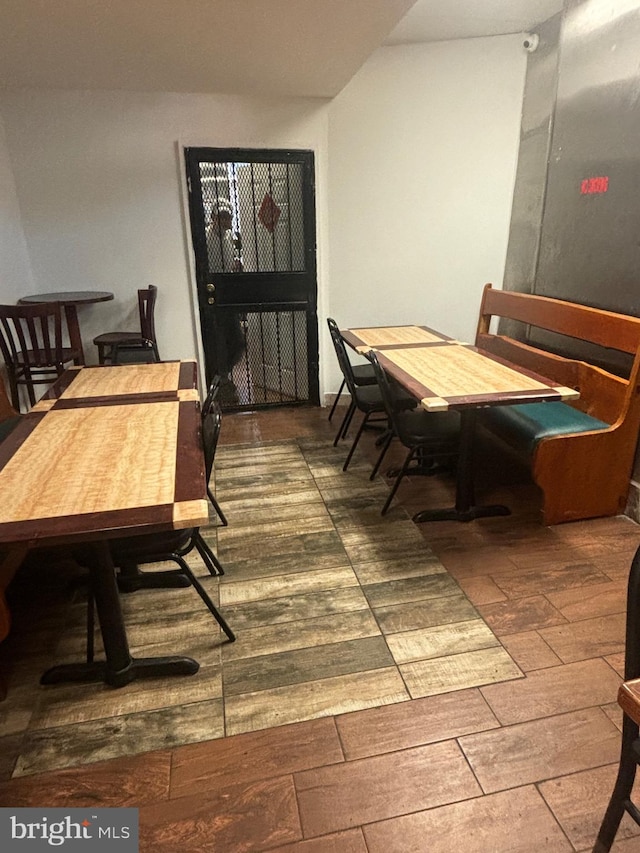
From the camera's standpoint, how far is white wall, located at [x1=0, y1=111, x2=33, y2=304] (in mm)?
3541

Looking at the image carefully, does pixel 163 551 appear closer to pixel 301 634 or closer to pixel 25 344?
pixel 301 634

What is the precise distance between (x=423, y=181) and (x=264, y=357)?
1.90 m

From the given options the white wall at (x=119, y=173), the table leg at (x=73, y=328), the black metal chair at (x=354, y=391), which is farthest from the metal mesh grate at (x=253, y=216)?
the black metal chair at (x=354, y=391)

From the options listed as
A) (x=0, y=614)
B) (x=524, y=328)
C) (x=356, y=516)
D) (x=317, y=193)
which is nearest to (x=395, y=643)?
(x=356, y=516)

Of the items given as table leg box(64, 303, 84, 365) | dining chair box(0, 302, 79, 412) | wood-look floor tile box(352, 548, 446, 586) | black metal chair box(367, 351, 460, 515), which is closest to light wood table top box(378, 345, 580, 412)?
black metal chair box(367, 351, 460, 515)

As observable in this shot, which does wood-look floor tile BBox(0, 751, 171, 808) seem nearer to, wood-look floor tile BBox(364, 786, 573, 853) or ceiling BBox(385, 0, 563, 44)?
wood-look floor tile BBox(364, 786, 573, 853)

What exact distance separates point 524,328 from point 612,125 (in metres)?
1.34

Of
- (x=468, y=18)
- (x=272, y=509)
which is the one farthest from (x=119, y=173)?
(x=272, y=509)

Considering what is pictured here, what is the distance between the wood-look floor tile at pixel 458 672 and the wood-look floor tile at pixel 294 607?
0.36 m

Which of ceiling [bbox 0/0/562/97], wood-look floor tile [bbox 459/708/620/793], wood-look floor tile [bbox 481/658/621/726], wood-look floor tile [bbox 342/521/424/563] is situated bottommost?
wood-look floor tile [bbox 459/708/620/793]

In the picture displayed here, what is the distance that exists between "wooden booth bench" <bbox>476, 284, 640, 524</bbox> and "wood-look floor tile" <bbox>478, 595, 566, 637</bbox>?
2.21 ft

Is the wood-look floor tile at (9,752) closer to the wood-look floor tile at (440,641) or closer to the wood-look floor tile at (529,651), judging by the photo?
the wood-look floor tile at (440,641)

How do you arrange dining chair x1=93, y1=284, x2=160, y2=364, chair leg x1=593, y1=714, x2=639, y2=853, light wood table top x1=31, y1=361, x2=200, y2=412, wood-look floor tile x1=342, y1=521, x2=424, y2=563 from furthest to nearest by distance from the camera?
dining chair x1=93, y1=284, x2=160, y2=364, wood-look floor tile x1=342, y1=521, x2=424, y2=563, light wood table top x1=31, y1=361, x2=200, y2=412, chair leg x1=593, y1=714, x2=639, y2=853

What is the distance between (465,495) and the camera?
2695mm
